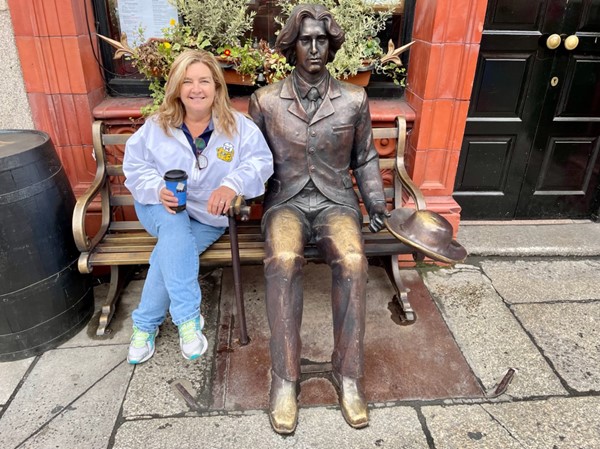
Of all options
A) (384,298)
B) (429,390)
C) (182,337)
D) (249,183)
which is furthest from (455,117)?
(182,337)

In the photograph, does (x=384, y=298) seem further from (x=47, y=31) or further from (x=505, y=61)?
(x=47, y=31)

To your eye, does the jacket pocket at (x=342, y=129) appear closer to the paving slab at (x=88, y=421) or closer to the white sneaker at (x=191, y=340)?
the white sneaker at (x=191, y=340)

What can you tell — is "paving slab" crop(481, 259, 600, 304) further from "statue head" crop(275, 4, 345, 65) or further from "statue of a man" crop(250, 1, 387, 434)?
"statue head" crop(275, 4, 345, 65)

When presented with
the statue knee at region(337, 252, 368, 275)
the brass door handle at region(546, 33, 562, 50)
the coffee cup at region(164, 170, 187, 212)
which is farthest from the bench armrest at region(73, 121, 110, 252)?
the brass door handle at region(546, 33, 562, 50)

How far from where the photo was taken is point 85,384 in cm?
261

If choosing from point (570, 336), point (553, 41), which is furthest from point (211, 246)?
point (553, 41)

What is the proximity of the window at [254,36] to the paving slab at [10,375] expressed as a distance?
1.99 meters

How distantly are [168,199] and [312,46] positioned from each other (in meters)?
1.08

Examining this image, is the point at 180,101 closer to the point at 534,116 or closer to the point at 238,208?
the point at 238,208

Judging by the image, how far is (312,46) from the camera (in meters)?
2.47

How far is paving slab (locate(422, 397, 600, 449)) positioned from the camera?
2273 millimetres

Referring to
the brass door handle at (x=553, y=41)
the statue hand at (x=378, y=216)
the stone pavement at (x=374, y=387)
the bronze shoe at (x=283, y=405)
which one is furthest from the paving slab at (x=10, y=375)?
the brass door handle at (x=553, y=41)

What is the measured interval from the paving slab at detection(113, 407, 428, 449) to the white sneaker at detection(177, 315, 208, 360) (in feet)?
1.18

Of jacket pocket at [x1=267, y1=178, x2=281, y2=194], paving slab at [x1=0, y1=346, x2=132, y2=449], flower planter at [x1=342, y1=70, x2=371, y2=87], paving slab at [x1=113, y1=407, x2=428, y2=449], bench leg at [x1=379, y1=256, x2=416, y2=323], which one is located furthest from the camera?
flower planter at [x1=342, y1=70, x2=371, y2=87]
